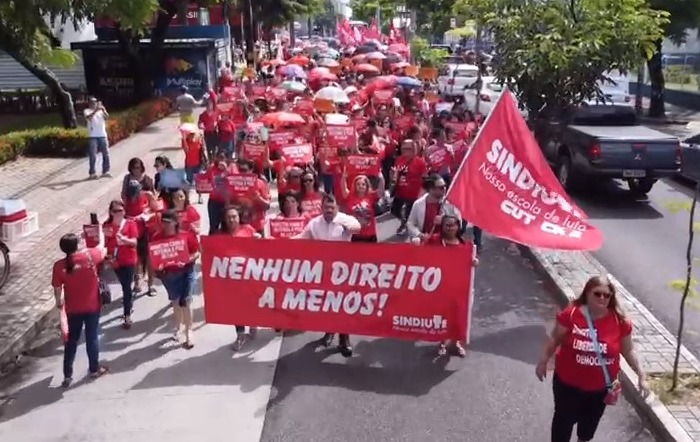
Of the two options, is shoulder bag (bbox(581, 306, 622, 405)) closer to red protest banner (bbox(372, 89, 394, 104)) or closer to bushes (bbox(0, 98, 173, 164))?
red protest banner (bbox(372, 89, 394, 104))

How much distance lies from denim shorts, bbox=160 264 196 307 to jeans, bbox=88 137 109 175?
955cm

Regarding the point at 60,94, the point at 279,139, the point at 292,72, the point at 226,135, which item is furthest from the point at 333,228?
the point at 292,72

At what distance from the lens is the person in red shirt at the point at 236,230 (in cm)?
830

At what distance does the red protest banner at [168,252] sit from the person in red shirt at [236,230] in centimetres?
42

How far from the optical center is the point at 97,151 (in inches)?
691

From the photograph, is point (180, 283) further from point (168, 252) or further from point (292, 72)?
point (292, 72)

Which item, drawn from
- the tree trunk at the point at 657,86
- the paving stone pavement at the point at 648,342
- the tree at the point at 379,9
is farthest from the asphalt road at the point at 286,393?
the tree at the point at 379,9

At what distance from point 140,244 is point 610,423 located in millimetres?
5617

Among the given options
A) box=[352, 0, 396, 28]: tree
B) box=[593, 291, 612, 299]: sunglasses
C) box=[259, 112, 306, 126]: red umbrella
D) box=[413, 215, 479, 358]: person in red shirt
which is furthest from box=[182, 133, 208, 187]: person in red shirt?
box=[352, 0, 396, 28]: tree

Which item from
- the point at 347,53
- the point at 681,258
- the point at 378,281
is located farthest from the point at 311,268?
the point at 347,53

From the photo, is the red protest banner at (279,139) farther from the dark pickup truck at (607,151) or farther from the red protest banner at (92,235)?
the red protest banner at (92,235)

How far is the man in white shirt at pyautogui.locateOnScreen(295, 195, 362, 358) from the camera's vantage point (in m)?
8.28

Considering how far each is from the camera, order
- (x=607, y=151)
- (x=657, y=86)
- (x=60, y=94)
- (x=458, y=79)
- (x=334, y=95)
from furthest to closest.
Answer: (x=458, y=79) → (x=657, y=86) → (x=60, y=94) → (x=334, y=95) → (x=607, y=151)

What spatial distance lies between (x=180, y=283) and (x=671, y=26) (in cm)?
2321
